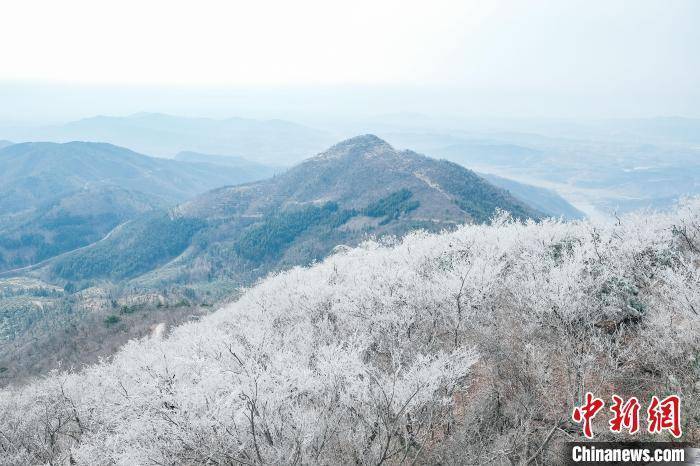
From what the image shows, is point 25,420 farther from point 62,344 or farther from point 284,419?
point 62,344

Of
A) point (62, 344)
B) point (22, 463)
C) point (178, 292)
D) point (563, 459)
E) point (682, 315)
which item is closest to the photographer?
point (563, 459)

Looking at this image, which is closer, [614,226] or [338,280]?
[614,226]

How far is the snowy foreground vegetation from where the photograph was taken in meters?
13.9

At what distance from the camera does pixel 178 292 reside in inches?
6122

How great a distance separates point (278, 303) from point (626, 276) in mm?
27576

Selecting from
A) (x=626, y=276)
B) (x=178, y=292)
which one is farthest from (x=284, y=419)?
(x=178, y=292)

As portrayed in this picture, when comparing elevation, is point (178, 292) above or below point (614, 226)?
below

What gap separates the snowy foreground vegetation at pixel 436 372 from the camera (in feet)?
45.6

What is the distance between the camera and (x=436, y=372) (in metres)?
14.6

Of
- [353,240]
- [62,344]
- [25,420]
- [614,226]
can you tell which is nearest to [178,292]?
[62,344]

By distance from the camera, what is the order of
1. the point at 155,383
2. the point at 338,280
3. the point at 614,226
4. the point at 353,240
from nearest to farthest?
1. the point at 155,383
2. the point at 614,226
3. the point at 338,280
4. the point at 353,240

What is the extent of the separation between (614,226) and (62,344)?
4627 inches

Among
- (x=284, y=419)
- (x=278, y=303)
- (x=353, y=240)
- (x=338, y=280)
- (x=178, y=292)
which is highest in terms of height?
(x=284, y=419)

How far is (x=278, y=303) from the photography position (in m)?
38.7
